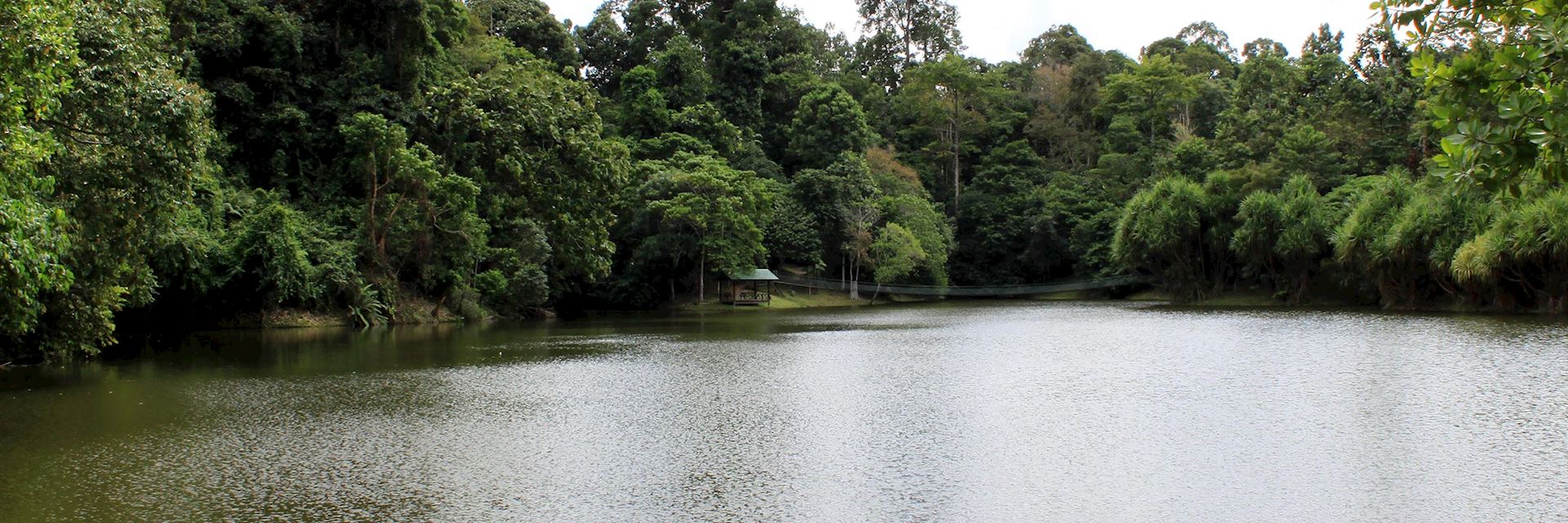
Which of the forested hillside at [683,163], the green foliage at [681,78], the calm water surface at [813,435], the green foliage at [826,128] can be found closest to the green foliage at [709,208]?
the forested hillside at [683,163]

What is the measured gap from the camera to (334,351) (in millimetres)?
22203

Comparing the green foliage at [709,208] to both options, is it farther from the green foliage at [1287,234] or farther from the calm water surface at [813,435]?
the calm water surface at [813,435]

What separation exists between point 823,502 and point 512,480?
2.81 m

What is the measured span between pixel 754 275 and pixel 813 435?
3371 cm

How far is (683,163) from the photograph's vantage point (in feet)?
148

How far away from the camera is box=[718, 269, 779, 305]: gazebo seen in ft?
150

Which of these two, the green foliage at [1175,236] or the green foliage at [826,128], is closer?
the green foliage at [1175,236]

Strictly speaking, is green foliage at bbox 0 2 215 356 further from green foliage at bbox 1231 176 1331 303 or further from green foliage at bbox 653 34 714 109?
green foliage at bbox 1231 176 1331 303

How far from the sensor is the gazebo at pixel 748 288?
150 ft

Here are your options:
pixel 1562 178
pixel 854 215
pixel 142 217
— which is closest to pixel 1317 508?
pixel 1562 178

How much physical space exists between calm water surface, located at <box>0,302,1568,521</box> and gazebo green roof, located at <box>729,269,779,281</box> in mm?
22839

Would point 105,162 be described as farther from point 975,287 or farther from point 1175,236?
point 975,287

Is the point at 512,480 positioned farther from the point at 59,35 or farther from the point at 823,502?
the point at 59,35

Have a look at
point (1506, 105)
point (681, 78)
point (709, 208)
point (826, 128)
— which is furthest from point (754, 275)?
point (1506, 105)
